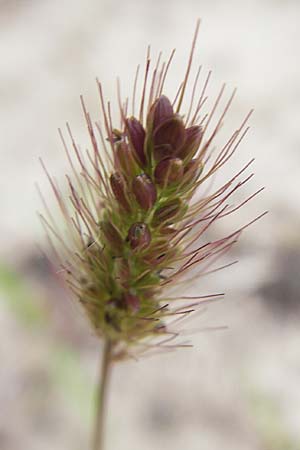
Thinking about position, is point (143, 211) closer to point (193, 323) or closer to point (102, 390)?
point (102, 390)

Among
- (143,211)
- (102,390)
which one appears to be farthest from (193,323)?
(143,211)

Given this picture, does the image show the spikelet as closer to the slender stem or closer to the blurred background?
the slender stem

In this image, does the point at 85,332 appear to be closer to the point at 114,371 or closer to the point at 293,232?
the point at 114,371

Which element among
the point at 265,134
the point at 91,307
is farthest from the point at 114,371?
the point at 265,134

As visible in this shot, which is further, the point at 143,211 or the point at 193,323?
the point at 193,323

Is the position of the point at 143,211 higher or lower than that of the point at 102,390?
higher

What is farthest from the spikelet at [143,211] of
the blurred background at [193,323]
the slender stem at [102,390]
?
the blurred background at [193,323]

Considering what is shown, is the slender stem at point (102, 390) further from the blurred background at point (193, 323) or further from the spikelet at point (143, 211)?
the blurred background at point (193, 323)
